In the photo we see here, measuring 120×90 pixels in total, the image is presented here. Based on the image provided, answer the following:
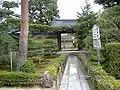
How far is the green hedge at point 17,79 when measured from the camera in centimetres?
741

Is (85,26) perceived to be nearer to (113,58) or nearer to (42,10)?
(113,58)

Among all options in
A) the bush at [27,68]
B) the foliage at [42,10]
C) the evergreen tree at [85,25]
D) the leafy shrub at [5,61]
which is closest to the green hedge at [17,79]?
the bush at [27,68]

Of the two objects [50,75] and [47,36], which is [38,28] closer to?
[47,36]

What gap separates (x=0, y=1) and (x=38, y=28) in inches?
317

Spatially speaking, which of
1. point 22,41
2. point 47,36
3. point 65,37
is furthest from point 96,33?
point 65,37

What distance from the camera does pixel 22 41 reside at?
361 inches

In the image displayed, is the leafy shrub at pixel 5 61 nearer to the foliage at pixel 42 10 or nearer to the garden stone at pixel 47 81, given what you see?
the garden stone at pixel 47 81

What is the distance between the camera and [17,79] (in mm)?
7602

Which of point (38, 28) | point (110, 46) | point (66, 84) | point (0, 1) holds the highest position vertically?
point (0, 1)

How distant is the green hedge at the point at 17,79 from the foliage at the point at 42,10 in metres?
25.3

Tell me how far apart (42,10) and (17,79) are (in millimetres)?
27113

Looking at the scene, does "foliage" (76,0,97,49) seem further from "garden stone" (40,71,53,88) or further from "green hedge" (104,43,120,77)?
"garden stone" (40,71,53,88)

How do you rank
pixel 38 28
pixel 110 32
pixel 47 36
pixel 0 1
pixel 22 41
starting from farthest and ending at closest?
1. pixel 47 36
2. pixel 38 28
3. pixel 0 1
4. pixel 110 32
5. pixel 22 41

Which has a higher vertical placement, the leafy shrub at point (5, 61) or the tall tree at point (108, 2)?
the tall tree at point (108, 2)
